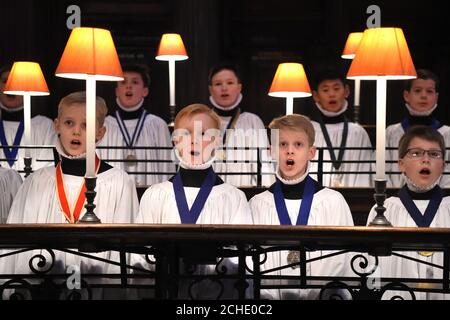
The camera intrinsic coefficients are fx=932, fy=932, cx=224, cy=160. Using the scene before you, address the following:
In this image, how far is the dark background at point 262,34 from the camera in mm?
15203

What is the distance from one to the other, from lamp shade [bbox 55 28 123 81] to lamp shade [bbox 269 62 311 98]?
287cm

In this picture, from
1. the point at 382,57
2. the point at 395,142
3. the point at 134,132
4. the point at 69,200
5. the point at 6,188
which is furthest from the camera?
the point at 134,132

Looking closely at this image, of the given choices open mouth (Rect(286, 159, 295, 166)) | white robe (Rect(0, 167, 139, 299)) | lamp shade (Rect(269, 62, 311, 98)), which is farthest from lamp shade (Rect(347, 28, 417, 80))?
lamp shade (Rect(269, 62, 311, 98))

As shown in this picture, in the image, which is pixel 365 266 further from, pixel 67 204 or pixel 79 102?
pixel 79 102

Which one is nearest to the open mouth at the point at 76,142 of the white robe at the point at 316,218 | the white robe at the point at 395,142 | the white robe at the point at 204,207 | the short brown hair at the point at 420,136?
the white robe at the point at 204,207

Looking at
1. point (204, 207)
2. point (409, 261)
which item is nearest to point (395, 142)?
point (409, 261)

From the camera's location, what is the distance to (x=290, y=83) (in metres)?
8.70

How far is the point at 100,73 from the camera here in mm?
5859

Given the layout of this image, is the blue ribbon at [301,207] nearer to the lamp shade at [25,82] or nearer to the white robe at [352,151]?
the lamp shade at [25,82]

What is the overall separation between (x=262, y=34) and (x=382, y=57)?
9955 mm

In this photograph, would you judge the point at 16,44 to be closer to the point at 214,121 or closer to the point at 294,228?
the point at 214,121

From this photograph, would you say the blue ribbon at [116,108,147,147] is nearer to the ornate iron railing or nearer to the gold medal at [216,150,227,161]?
the gold medal at [216,150,227,161]

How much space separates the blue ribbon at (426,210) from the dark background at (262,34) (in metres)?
8.42

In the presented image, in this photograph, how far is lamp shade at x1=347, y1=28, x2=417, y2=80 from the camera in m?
5.82
